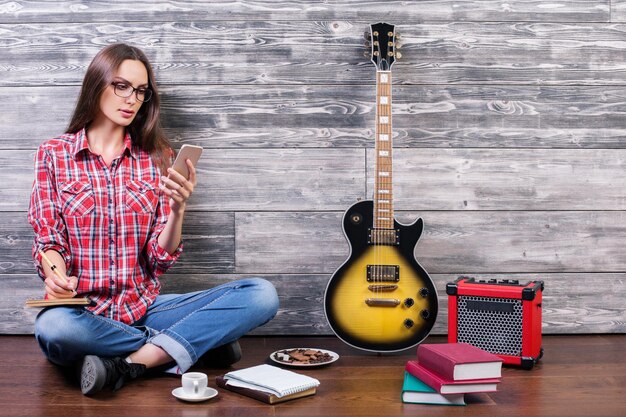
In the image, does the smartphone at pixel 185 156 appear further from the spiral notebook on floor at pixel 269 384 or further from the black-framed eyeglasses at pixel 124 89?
the spiral notebook on floor at pixel 269 384

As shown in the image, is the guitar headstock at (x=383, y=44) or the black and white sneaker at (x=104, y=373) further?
the guitar headstock at (x=383, y=44)

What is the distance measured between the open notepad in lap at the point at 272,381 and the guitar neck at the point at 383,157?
65cm

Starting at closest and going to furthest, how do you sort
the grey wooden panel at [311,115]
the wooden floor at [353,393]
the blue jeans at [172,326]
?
the wooden floor at [353,393] → the blue jeans at [172,326] → the grey wooden panel at [311,115]

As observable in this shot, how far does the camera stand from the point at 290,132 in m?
2.48

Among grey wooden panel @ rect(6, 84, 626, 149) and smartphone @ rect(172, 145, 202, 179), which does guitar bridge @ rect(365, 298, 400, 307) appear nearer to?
grey wooden panel @ rect(6, 84, 626, 149)

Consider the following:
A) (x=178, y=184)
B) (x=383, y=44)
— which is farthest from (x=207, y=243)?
(x=383, y=44)

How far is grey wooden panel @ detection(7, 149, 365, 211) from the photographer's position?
248 cm

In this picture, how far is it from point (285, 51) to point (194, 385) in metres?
1.28

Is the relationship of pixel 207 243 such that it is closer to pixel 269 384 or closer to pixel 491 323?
pixel 269 384

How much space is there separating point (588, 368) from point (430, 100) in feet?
3.47

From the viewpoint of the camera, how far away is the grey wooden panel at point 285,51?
2.45m

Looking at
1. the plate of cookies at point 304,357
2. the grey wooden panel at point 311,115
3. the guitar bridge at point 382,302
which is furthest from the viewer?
the grey wooden panel at point 311,115

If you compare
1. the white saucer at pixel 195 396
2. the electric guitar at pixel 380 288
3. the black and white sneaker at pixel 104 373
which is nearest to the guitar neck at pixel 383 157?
the electric guitar at pixel 380 288

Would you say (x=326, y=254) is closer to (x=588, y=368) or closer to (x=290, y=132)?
(x=290, y=132)
